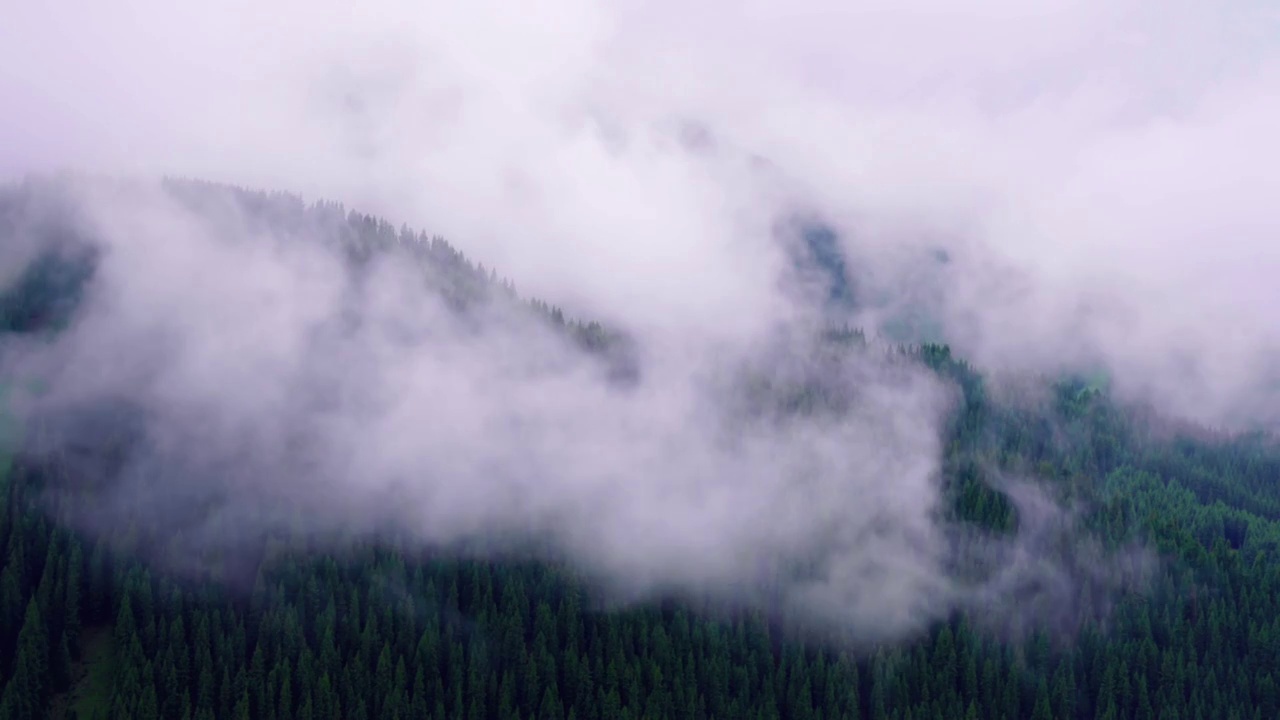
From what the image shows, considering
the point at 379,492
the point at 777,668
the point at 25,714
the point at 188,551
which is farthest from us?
the point at 379,492

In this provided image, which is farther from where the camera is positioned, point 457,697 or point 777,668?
point 777,668

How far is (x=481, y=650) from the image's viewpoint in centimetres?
15638

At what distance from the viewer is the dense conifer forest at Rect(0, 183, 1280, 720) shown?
460 feet

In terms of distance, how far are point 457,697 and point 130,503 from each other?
193 ft

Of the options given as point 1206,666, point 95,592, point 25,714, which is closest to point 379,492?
point 95,592

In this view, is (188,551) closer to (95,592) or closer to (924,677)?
(95,592)

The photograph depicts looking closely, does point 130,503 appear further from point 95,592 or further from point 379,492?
point 379,492

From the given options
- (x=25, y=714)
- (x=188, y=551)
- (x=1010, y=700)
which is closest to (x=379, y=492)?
(x=188, y=551)

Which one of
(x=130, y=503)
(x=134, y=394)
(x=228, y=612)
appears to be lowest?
(x=228, y=612)

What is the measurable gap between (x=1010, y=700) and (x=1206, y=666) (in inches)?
1252

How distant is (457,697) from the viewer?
482 feet

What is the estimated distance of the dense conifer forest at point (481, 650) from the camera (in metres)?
140

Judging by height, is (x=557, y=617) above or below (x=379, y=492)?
below

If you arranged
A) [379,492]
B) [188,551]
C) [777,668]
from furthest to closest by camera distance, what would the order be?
[379,492]
[777,668]
[188,551]
